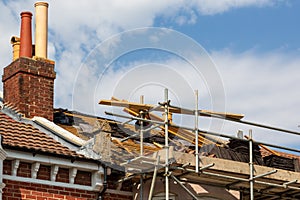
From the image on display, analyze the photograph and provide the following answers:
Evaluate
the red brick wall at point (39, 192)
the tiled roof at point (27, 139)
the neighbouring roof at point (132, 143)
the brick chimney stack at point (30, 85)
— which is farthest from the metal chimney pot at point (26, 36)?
the red brick wall at point (39, 192)

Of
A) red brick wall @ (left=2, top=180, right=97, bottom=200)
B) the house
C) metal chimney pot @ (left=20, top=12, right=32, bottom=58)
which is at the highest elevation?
metal chimney pot @ (left=20, top=12, right=32, bottom=58)

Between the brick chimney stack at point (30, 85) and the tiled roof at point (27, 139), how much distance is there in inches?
48.9

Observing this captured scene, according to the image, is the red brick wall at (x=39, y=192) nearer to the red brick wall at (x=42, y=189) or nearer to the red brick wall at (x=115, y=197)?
the red brick wall at (x=42, y=189)

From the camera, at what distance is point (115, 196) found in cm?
1964

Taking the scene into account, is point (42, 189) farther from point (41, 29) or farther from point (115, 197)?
point (41, 29)

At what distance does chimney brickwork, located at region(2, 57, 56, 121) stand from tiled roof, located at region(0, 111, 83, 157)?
1.24 meters

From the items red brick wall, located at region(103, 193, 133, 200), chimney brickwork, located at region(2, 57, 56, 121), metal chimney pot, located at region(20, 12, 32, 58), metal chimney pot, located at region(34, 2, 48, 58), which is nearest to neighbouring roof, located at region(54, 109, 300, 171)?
red brick wall, located at region(103, 193, 133, 200)

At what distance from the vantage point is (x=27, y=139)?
749 inches

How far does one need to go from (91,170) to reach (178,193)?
2.31 m

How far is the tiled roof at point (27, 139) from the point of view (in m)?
18.3

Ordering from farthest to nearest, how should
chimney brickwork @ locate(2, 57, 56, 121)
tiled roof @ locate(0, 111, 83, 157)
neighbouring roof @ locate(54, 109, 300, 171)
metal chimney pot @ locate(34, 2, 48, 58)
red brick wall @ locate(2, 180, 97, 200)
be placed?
metal chimney pot @ locate(34, 2, 48, 58) < chimney brickwork @ locate(2, 57, 56, 121) < neighbouring roof @ locate(54, 109, 300, 171) < tiled roof @ locate(0, 111, 83, 157) < red brick wall @ locate(2, 180, 97, 200)

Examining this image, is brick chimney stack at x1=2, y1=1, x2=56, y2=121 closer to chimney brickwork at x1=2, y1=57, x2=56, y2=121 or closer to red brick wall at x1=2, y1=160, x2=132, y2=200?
chimney brickwork at x1=2, y1=57, x2=56, y2=121

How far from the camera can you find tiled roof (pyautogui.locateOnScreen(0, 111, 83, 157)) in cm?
1834

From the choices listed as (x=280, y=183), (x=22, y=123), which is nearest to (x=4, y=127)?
(x=22, y=123)
